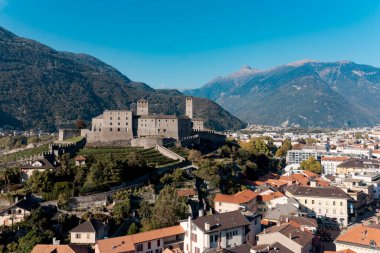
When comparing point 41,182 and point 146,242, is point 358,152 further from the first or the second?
point 41,182

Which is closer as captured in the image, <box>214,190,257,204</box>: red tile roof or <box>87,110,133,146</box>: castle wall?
<box>214,190,257,204</box>: red tile roof

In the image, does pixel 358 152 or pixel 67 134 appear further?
pixel 358 152

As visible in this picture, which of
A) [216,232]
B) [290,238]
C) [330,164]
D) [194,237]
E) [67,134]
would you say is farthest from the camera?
[330,164]

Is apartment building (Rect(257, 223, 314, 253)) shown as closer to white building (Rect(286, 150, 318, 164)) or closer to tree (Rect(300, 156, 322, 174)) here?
tree (Rect(300, 156, 322, 174))

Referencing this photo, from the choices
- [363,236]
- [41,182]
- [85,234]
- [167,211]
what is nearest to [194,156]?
[167,211]

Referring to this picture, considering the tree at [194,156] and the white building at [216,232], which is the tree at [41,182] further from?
the tree at [194,156]

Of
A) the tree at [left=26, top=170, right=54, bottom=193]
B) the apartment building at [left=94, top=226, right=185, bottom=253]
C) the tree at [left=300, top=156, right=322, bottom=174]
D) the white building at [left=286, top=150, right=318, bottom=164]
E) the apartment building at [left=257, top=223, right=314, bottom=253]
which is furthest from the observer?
the white building at [left=286, top=150, right=318, bottom=164]

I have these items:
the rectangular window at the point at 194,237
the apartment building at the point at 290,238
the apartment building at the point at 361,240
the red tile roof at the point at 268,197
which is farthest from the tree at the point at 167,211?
the apartment building at the point at 361,240

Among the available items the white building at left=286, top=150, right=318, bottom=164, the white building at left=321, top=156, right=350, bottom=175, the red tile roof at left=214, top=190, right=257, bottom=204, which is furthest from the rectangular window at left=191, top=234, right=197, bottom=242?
the white building at left=286, top=150, right=318, bottom=164
